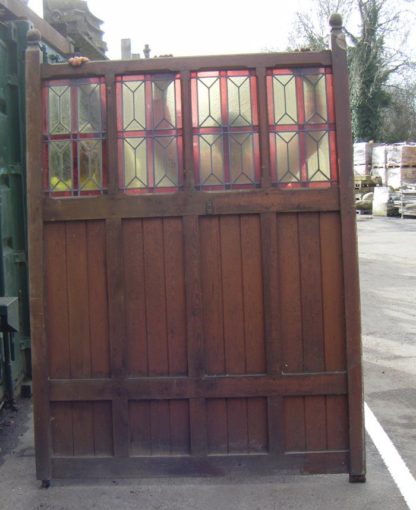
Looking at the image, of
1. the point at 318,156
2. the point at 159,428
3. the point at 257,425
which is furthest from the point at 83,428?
the point at 318,156

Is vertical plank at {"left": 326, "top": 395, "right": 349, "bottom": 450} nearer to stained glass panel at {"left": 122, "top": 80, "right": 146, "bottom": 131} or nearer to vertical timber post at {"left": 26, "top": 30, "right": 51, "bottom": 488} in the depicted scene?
vertical timber post at {"left": 26, "top": 30, "right": 51, "bottom": 488}

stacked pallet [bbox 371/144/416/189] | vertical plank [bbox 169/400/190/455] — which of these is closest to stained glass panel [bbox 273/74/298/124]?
vertical plank [bbox 169/400/190/455]

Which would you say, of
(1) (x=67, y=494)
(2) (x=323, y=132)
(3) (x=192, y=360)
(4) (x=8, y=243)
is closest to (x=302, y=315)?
(3) (x=192, y=360)

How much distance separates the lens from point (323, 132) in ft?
12.8

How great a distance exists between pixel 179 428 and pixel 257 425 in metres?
0.46

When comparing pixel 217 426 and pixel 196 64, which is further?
pixel 217 426

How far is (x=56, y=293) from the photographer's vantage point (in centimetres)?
400

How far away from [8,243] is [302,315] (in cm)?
290

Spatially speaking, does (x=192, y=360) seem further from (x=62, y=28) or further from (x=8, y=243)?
(x=62, y=28)

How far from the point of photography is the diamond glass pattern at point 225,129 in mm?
3930

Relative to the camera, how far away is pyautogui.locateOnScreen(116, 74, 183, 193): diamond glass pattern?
12.9ft

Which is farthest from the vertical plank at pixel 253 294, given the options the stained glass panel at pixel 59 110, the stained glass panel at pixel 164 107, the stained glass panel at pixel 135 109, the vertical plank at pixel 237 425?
the stained glass panel at pixel 59 110

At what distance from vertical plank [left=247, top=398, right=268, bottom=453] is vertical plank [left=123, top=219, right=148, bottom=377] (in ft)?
2.19

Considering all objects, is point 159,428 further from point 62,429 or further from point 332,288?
point 332,288
